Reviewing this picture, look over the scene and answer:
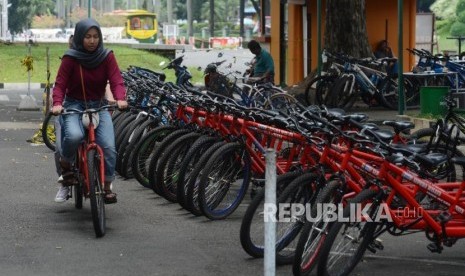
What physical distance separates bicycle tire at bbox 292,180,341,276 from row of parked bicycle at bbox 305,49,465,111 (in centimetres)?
1245

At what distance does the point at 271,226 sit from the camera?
6461 millimetres

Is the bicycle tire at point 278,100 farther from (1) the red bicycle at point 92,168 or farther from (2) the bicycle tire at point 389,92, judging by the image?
(2) the bicycle tire at point 389,92

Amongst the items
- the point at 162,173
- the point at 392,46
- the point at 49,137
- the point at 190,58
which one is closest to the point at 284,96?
the point at 49,137

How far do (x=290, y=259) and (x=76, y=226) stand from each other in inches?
94.9

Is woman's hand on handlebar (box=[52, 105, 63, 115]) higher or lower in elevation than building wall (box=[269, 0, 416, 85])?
lower

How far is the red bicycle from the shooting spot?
9.36 meters

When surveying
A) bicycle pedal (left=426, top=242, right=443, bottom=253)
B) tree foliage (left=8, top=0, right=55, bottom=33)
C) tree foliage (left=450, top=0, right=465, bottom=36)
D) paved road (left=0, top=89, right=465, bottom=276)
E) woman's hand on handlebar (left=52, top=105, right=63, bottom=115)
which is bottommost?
paved road (left=0, top=89, right=465, bottom=276)

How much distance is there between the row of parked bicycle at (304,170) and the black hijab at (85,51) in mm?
1138

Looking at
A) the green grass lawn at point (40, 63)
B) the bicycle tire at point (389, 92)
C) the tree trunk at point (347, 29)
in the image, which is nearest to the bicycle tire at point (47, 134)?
the bicycle tire at point (389, 92)

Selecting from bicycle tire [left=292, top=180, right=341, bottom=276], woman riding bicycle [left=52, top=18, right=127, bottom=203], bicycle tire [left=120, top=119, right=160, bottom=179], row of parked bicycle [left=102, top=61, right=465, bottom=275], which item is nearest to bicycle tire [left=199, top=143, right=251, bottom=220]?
row of parked bicycle [left=102, top=61, right=465, bottom=275]

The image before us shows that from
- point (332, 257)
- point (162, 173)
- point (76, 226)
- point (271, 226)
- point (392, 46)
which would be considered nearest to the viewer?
point (271, 226)

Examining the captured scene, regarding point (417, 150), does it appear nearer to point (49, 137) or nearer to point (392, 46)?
point (49, 137)

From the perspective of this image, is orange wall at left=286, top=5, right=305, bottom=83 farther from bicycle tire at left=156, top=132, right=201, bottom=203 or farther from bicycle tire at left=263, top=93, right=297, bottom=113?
bicycle tire at left=156, top=132, right=201, bottom=203

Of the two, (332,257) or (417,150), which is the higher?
(417,150)
